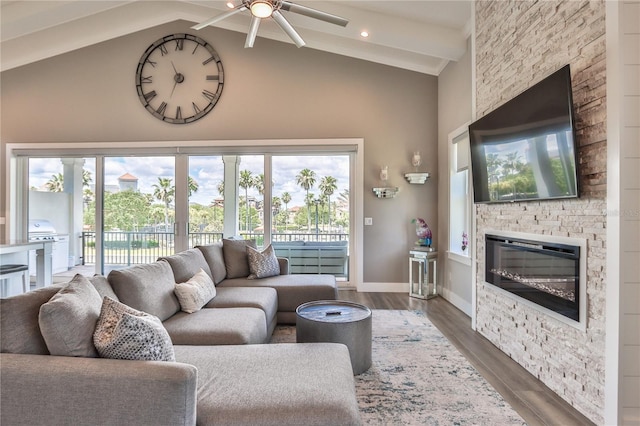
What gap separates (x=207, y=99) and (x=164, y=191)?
64.4 inches

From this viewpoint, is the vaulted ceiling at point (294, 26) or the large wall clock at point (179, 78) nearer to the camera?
the vaulted ceiling at point (294, 26)

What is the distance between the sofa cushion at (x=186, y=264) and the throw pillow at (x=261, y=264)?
0.65m

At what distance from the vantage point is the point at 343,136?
5.12 metres

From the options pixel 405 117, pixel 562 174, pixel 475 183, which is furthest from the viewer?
pixel 405 117

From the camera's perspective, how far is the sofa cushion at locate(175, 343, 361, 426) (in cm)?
131

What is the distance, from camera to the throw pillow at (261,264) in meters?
3.93

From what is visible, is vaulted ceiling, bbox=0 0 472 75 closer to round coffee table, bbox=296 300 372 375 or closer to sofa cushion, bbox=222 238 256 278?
sofa cushion, bbox=222 238 256 278

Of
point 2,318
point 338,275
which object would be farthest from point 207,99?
point 2,318

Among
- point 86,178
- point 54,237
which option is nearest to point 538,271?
point 86,178

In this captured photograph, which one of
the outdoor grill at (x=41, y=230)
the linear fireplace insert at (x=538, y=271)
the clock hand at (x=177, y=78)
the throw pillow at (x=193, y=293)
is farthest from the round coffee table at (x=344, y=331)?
the outdoor grill at (x=41, y=230)

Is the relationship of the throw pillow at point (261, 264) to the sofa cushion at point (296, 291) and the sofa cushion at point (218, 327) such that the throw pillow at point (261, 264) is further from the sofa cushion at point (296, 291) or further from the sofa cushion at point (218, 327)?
the sofa cushion at point (218, 327)

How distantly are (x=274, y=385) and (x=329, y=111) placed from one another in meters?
4.35

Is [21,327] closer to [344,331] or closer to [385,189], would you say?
[344,331]

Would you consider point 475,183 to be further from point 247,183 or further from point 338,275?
point 247,183
